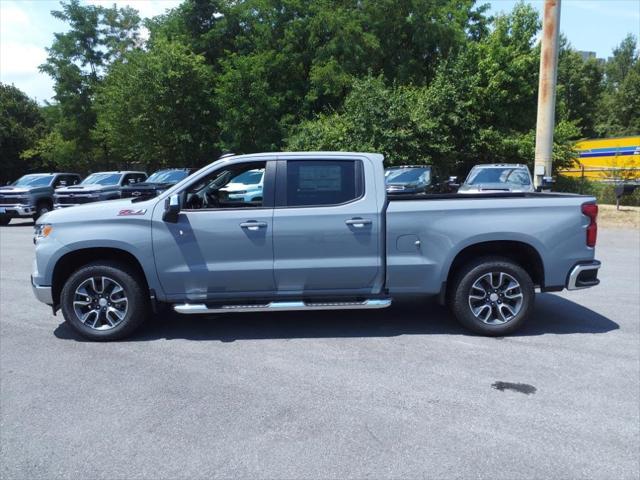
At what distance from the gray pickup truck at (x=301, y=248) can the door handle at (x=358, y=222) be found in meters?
0.01

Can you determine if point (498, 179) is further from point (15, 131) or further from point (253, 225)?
point (15, 131)

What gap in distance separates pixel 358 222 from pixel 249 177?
1.22 m

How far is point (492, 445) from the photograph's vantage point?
3.42 m

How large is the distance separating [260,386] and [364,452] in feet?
4.21

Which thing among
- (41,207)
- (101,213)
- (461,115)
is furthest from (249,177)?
(461,115)

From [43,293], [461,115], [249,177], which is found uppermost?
[461,115]

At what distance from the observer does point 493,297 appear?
5582 mm

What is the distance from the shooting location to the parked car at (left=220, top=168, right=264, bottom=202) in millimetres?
5520

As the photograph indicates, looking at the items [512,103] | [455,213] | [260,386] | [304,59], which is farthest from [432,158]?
[260,386]

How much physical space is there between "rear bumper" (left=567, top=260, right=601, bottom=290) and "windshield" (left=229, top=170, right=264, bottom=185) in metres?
3.39

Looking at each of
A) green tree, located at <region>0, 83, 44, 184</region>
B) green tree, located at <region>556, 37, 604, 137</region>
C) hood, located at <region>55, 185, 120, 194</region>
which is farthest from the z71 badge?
green tree, located at <region>556, 37, 604, 137</region>

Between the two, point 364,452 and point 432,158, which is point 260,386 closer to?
point 364,452

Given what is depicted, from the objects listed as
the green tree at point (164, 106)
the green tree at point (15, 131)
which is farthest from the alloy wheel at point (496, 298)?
the green tree at point (15, 131)

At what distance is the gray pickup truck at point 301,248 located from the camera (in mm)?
5402
